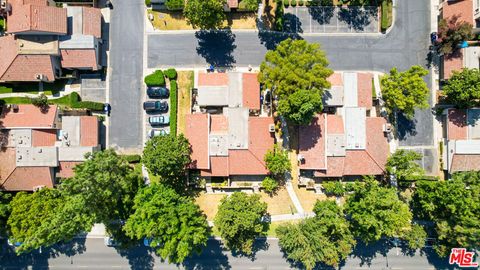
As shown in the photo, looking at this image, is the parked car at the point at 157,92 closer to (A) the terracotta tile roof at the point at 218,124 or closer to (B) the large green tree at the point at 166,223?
(A) the terracotta tile roof at the point at 218,124

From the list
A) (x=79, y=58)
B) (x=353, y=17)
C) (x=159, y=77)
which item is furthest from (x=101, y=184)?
(x=353, y=17)

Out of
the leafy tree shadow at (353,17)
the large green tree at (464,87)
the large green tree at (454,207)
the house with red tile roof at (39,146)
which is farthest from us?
the leafy tree shadow at (353,17)

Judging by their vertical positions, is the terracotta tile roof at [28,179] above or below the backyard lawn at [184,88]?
below

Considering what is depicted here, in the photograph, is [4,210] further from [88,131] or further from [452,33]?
[452,33]

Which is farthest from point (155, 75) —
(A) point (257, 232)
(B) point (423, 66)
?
(B) point (423, 66)

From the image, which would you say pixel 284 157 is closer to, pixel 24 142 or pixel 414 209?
pixel 414 209

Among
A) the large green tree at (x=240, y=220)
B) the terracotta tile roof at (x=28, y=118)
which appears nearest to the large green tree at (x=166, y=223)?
the large green tree at (x=240, y=220)
